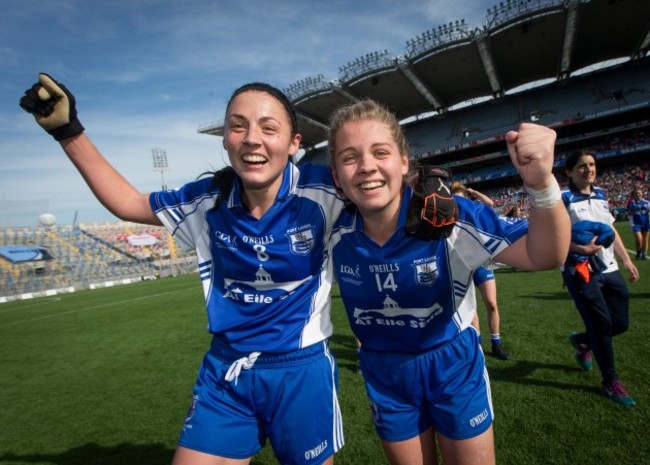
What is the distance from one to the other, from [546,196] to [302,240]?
1.12m

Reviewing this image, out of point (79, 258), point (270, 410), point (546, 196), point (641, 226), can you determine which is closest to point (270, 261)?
point (270, 410)

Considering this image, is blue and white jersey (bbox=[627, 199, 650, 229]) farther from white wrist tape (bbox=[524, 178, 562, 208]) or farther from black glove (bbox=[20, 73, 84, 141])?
black glove (bbox=[20, 73, 84, 141])

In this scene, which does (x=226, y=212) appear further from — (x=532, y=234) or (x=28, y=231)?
(x=28, y=231)

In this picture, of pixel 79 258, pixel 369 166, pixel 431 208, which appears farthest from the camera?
pixel 79 258

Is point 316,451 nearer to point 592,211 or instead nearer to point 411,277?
point 411,277

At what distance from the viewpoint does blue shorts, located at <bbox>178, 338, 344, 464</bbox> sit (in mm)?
1759

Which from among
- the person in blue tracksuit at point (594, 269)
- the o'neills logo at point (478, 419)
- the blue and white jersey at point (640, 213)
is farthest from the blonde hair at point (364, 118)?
the blue and white jersey at point (640, 213)

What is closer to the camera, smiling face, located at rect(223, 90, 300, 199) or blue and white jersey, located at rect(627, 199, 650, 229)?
smiling face, located at rect(223, 90, 300, 199)

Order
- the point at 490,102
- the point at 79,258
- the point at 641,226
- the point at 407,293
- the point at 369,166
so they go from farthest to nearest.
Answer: the point at 490,102
the point at 79,258
the point at 641,226
the point at 407,293
the point at 369,166

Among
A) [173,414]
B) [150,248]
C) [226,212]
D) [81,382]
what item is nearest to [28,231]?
[150,248]

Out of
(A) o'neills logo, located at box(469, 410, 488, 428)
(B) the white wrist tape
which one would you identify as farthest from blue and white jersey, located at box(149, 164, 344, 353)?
(B) the white wrist tape

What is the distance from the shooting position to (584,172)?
363 cm

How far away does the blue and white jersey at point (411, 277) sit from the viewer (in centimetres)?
176

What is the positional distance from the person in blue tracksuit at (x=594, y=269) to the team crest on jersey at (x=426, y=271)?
249cm
